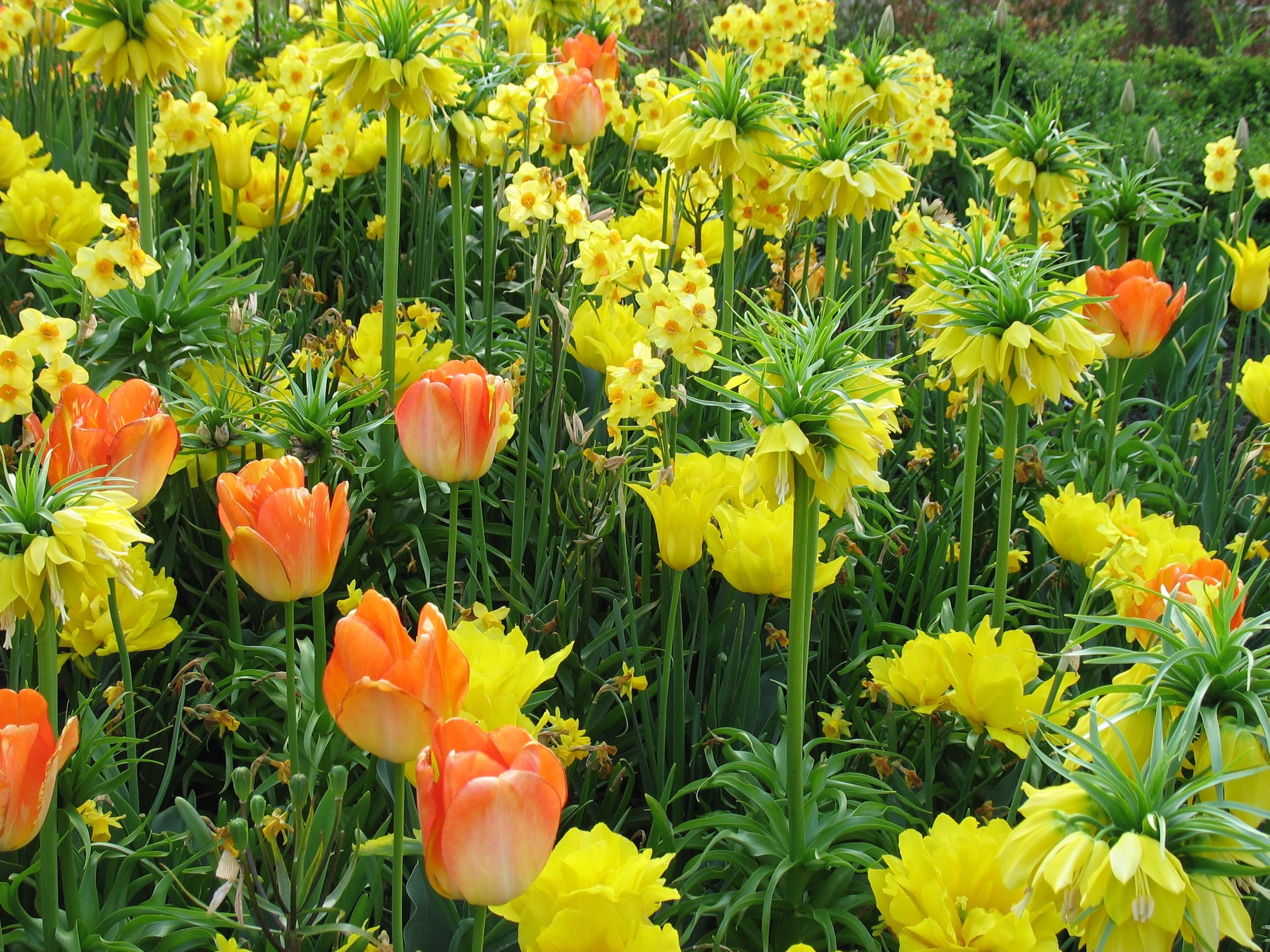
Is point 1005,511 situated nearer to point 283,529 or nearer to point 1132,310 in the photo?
point 1132,310

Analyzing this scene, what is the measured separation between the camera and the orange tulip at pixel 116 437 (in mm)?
1460

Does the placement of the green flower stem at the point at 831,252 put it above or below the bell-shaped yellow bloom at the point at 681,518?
above

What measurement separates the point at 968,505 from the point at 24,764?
1450mm

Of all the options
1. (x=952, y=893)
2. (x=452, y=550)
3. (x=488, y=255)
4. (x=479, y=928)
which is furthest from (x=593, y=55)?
(x=479, y=928)

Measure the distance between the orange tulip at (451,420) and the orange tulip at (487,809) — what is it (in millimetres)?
661

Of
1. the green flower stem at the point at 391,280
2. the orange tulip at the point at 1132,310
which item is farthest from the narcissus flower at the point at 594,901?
the orange tulip at the point at 1132,310

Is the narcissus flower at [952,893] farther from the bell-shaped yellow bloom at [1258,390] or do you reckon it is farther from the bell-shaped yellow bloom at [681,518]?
the bell-shaped yellow bloom at [1258,390]

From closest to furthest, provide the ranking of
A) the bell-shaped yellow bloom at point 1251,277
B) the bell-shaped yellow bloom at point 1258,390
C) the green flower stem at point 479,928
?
the green flower stem at point 479,928, the bell-shaped yellow bloom at point 1258,390, the bell-shaped yellow bloom at point 1251,277

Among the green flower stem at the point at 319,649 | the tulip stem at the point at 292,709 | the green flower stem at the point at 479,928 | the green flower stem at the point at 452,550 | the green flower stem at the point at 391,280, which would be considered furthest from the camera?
the green flower stem at the point at 391,280

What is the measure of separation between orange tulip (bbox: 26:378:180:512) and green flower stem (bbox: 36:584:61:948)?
193 millimetres

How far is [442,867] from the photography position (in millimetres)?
960

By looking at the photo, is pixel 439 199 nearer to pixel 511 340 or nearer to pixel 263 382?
pixel 511 340

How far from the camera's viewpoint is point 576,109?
255 cm

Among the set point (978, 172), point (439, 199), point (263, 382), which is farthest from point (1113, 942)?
point (978, 172)
